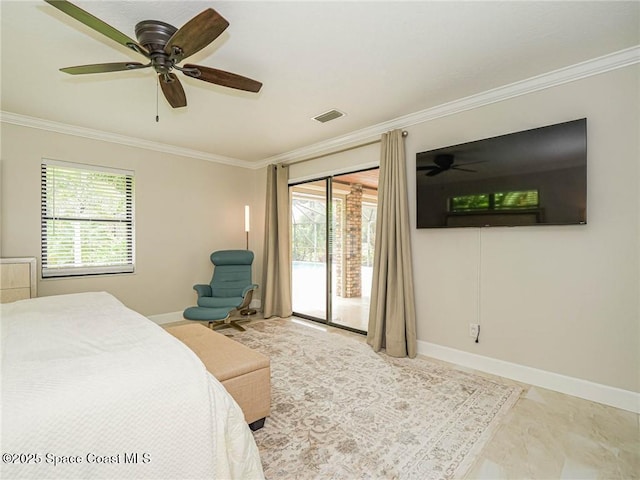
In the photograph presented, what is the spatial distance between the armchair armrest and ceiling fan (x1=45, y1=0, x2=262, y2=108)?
2.71 metres

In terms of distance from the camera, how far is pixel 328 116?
3422 millimetres

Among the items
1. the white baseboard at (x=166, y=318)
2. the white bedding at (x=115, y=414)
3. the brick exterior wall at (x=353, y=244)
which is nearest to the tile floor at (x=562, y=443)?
the white bedding at (x=115, y=414)

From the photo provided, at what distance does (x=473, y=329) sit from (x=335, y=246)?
2.13 m

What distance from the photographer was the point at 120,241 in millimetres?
4191

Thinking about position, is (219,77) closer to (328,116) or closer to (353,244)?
(328,116)

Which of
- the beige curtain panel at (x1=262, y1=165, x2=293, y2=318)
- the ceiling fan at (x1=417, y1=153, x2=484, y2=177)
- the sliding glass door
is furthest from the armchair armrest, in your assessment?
the ceiling fan at (x1=417, y1=153, x2=484, y2=177)

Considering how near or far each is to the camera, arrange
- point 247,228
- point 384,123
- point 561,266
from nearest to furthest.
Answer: point 561,266
point 384,123
point 247,228

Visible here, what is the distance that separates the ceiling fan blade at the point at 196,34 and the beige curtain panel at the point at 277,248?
10.3ft

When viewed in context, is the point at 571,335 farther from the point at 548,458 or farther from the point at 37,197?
the point at 37,197

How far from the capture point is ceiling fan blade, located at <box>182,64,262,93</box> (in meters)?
1.92

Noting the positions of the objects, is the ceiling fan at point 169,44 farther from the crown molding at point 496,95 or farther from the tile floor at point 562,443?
the tile floor at point 562,443

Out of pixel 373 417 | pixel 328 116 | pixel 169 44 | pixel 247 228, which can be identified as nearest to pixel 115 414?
pixel 373 417

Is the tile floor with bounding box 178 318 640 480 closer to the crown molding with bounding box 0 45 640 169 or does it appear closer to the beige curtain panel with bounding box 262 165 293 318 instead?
the crown molding with bounding box 0 45 640 169

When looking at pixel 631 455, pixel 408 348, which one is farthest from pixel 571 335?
pixel 408 348
